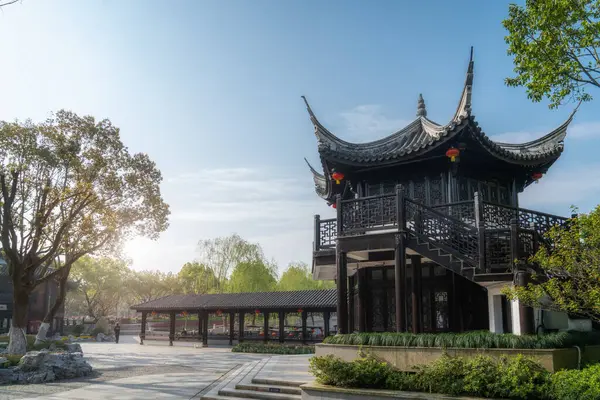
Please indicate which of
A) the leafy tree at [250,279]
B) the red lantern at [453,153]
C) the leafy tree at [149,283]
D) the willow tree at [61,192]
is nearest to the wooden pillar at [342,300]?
the red lantern at [453,153]

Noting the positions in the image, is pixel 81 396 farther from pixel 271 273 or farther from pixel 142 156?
pixel 271 273

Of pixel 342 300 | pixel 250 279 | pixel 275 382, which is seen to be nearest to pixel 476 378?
pixel 342 300

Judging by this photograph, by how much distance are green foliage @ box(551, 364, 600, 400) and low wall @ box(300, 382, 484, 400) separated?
1248 mm

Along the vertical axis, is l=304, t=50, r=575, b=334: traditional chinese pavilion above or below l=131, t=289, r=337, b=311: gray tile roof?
above

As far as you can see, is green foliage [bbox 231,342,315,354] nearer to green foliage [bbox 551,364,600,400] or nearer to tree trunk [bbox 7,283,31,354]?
tree trunk [bbox 7,283,31,354]

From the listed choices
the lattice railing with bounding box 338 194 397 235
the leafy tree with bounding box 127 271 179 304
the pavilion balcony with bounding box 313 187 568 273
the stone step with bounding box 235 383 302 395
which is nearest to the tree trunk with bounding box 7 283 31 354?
the stone step with bounding box 235 383 302 395

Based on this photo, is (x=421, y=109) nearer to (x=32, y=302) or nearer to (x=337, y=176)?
(x=337, y=176)

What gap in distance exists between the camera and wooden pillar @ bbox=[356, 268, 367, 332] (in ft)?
47.0

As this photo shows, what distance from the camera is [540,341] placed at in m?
8.84

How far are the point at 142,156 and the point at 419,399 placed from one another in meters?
18.4

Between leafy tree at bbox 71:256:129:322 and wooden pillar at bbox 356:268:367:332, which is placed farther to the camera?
leafy tree at bbox 71:256:129:322

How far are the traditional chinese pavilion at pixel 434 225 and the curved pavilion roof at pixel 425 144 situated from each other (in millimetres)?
32

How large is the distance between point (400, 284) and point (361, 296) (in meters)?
3.90

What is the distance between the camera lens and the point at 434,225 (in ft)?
37.6
